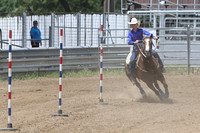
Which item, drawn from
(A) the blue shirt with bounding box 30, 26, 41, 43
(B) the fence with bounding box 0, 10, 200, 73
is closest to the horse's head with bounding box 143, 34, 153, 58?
(B) the fence with bounding box 0, 10, 200, 73

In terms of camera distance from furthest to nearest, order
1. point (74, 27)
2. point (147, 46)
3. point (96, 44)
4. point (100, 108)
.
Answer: point (96, 44), point (74, 27), point (147, 46), point (100, 108)

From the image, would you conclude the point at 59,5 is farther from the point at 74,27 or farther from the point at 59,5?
the point at 74,27

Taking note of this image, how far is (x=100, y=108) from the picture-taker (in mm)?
11359

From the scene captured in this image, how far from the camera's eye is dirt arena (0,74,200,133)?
880cm

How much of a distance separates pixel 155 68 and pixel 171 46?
8232mm

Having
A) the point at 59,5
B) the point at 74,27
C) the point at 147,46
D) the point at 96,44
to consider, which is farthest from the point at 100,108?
the point at 59,5

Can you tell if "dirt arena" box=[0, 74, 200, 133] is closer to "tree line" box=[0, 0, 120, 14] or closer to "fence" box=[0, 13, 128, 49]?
"fence" box=[0, 13, 128, 49]

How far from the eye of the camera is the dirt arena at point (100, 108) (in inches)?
347

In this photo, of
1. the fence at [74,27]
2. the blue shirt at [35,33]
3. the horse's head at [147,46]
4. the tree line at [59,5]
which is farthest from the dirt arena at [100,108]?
the tree line at [59,5]

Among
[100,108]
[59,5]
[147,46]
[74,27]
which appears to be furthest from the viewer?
[59,5]

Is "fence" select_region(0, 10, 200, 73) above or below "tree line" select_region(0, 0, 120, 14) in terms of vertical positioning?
below

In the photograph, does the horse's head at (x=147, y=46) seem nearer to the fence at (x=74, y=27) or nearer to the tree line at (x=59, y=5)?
the fence at (x=74, y=27)

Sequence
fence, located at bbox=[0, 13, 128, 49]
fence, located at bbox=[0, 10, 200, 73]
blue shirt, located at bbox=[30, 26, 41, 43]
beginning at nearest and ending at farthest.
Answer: fence, located at bbox=[0, 10, 200, 73] → blue shirt, located at bbox=[30, 26, 41, 43] → fence, located at bbox=[0, 13, 128, 49]

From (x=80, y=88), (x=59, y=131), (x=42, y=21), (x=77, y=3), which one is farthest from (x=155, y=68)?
(x=77, y=3)
